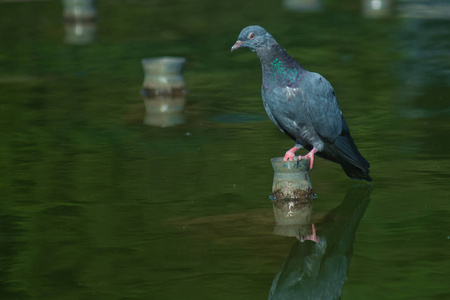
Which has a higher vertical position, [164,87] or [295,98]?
[295,98]

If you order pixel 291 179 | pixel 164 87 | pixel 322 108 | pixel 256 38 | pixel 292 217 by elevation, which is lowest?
pixel 164 87

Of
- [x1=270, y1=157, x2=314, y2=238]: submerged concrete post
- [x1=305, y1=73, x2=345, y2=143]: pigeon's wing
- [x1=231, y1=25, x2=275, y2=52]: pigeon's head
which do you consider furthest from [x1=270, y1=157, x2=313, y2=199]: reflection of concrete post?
[x1=231, y1=25, x2=275, y2=52]: pigeon's head

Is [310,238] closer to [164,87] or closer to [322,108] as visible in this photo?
[322,108]


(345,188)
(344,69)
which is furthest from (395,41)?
(345,188)

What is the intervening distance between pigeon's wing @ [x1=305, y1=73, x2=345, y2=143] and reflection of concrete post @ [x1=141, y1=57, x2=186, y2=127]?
16.8 ft

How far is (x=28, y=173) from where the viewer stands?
10.9 metres

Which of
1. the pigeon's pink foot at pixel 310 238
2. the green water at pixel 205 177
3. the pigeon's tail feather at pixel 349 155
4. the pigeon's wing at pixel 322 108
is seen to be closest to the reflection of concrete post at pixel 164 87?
the green water at pixel 205 177

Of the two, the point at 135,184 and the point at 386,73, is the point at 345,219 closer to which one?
the point at 135,184

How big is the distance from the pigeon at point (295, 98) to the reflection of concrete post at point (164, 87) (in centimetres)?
504

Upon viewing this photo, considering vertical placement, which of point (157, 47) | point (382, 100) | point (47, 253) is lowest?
point (157, 47)

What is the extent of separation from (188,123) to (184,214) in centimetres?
445

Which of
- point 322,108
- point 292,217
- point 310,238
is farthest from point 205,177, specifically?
point 310,238

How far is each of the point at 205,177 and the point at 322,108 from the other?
2023 mm

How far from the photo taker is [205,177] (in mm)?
10516
